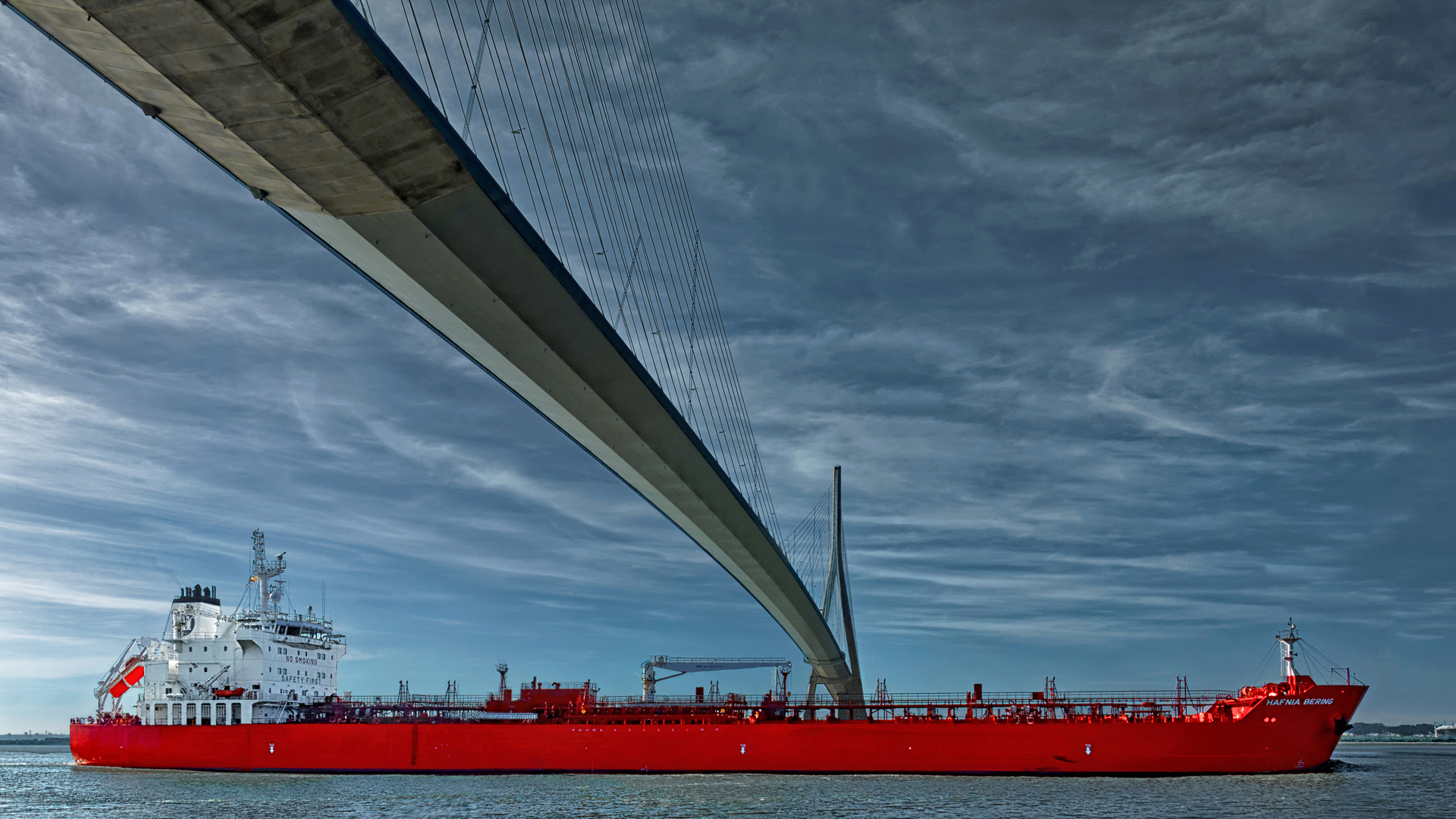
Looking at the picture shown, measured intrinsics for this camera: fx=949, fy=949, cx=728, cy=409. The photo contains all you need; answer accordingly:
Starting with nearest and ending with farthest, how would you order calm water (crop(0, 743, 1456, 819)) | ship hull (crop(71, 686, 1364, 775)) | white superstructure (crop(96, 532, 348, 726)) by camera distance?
1. calm water (crop(0, 743, 1456, 819))
2. ship hull (crop(71, 686, 1364, 775))
3. white superstructure (crop(96, 532, 348, 726))

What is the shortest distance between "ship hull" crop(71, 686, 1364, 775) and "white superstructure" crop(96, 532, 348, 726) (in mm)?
1120

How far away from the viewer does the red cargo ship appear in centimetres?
2728

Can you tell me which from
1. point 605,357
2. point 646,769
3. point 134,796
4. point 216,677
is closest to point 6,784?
point 216,677

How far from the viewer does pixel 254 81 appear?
295 inches

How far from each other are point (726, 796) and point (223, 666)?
73.0 ft

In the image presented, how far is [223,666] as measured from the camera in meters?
35.1

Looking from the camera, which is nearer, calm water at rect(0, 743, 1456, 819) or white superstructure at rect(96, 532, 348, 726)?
calm water at rect(0, 743, 1456, 819)

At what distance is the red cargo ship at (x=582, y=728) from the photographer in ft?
89.5

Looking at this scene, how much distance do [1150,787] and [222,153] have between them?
25984 mm

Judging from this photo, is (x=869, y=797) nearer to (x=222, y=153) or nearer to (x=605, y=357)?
(x=605, y=357)

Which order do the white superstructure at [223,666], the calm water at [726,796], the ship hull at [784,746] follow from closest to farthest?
the calm water at [726,796] < the ship hull at [784,746] < the white superstructure at [223,666]

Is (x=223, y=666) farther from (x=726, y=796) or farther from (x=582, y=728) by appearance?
(x=726, y=796)

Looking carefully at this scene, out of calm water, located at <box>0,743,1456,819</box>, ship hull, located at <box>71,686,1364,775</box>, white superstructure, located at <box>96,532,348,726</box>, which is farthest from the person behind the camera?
white superstructure, located at <box>96,532,348,726</box>

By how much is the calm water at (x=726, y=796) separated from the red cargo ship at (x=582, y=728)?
0.77m
